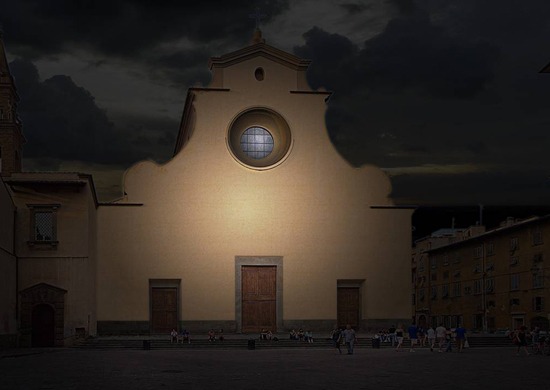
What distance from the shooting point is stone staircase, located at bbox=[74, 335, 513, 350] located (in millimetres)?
41062

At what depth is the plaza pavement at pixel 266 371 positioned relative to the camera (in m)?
21.2

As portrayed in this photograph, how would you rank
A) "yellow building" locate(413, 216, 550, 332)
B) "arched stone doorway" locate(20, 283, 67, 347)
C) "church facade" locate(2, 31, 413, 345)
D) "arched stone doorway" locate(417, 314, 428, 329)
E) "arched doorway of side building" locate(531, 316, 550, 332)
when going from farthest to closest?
"arched stone doorway" locate(417, 314, 428, 329) < "yellow building" locate(413, 216, 550, 332) < "arched doorway of side building" locate(531, 316, 550, 332) < "church facade" locate(2, 31, 413, 345) < "arched stone doorway" locate(20, 283, 67, 347)

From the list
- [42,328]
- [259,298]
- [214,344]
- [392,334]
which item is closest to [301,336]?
[392,334]

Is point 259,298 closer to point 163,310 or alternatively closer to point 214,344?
point 163,310

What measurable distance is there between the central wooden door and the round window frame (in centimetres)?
538

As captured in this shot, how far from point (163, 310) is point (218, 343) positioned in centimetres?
642

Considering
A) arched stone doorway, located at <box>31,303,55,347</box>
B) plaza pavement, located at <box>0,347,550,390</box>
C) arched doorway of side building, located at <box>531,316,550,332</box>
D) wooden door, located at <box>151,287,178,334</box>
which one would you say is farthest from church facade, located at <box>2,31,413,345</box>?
arched doorway of side building, located at <box>531,316,550,332</box>

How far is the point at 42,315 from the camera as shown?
41.8 m

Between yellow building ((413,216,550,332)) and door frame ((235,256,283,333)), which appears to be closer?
door frame ((235,256,283,333))

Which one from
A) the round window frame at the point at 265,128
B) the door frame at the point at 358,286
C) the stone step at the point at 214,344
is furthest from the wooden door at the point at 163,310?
the door frame at the point at 358,286

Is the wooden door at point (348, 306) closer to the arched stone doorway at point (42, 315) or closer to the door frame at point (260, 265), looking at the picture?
the door frame at point (260, 265)

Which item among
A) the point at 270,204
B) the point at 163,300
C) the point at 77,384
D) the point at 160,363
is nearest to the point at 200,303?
the point at 163,300

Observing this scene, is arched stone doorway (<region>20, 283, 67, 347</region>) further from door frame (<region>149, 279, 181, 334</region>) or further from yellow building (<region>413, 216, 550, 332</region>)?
yellow building (<region>413, 216, 550, 332</region>)

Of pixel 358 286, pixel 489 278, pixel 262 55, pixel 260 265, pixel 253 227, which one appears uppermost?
pixel 262 55
